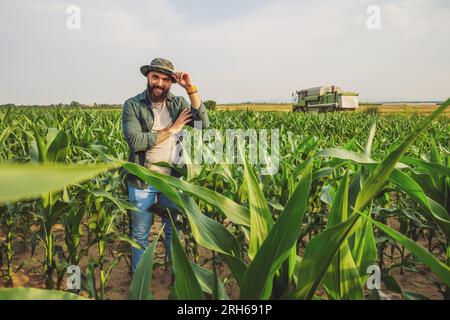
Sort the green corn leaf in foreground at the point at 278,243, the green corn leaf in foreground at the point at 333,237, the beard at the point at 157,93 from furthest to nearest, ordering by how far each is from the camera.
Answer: the beard at the point at 157,93, the green corn leaf in foreground at the point at 278,243, the green corn leaf in foreground at the point at 333,237

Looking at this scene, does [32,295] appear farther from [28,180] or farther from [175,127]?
[175,127]

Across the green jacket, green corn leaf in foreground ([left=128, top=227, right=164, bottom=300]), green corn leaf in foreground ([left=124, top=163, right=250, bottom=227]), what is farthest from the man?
green corn leaf in foreground ([left=128, top=227, right=164, bottom=300])

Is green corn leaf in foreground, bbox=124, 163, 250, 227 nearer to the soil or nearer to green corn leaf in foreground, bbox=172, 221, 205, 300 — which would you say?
green corn leaf in foreground, bbox=172, 221, 205, 300

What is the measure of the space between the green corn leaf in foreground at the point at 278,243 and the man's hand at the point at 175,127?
1.58 meters

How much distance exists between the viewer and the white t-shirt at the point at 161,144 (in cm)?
226

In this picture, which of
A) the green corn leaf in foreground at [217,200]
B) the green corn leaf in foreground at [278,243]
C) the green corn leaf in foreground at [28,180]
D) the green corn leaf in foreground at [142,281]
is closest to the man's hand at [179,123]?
the green corn leaf in foreground at [217,200]

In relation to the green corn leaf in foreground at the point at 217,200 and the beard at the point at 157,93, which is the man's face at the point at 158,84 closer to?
the beard at the point at 157,93

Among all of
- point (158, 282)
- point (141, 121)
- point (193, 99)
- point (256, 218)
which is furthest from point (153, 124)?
point (256, 218)

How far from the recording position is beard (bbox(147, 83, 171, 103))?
7.06ft

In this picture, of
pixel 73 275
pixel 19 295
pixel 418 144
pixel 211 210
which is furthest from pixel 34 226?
pixel 418 144

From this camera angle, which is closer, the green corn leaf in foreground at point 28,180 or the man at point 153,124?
the green corn leaf in foreground at point 28,180

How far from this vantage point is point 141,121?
223cm
